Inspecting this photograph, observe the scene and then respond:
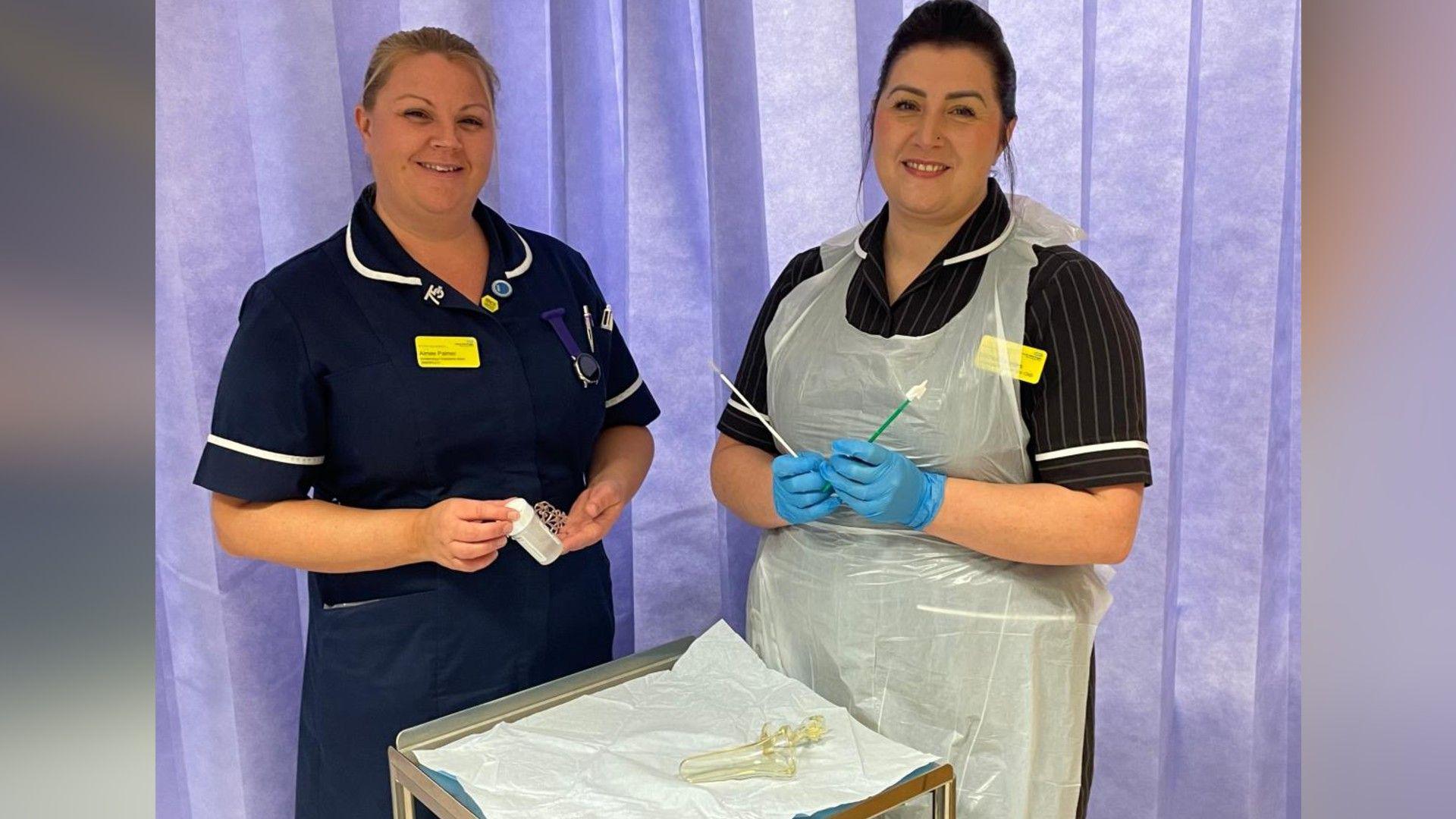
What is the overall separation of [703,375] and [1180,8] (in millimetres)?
1031

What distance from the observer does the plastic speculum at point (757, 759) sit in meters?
1.11

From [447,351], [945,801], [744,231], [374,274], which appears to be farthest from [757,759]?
[744,231]

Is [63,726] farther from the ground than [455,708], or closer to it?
farther from the ground

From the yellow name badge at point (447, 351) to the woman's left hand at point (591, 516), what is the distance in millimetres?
239

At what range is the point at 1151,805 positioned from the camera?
77.2 inches

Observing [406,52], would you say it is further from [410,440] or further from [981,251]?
[981,251]

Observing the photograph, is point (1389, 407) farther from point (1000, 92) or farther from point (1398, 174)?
point (1000, 92)

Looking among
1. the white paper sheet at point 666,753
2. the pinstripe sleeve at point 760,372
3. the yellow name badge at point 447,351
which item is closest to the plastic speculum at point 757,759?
the white paper sheet at point 666,753

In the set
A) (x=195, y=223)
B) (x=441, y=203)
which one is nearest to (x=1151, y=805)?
(x=441, y=203)

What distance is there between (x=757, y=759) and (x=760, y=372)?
0.61 meters

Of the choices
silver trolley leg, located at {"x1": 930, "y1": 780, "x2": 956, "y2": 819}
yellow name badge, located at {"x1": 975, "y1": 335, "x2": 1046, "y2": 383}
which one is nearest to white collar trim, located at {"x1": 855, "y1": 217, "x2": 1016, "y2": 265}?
yellow name badge, located at {"x1": 975, "y1": 335, "x2": 1046, "y2": 383}

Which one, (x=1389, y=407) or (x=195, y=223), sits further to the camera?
(x=195, y=223)

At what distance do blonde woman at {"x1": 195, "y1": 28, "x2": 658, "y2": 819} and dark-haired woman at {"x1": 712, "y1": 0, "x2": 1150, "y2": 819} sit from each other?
12.3 inches

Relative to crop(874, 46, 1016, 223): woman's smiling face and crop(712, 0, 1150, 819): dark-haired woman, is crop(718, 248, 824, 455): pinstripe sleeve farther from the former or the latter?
crop(874, 46, 1016, 223): woman's smiling face
